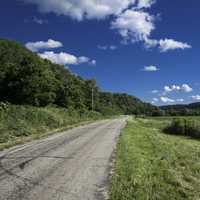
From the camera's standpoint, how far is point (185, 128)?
4219 cm

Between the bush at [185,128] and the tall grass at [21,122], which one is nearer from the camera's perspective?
the tall grass at [21,122]

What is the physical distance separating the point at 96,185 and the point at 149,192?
1.33 m

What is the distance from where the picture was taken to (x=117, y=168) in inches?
348

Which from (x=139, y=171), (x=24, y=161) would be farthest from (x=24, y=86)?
(x=139, y=171)

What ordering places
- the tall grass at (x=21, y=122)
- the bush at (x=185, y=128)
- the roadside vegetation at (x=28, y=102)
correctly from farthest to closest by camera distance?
the bush at (x=185, y=128)
the roadside vegetation at (x=28, y=102)
the tall grass at (x=21, y=122)

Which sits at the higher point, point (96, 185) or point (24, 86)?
point (24, 86)

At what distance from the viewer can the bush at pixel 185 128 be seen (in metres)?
39.9

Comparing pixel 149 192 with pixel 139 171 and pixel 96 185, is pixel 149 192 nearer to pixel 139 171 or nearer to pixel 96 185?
pixel 96 185

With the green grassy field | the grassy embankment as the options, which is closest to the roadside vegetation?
the grassy embankment

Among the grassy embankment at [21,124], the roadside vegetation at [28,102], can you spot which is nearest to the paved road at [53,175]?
the grassy embankment at [21,124]

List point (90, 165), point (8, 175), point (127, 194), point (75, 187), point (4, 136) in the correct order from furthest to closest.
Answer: point (4, 136)
point (90, 165)
point (8, 175)
point (75, 187)
point (127, 194)

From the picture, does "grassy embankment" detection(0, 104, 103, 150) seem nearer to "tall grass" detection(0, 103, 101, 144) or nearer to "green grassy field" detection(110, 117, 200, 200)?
"tall grass" detection(0, 103, 101, 144)

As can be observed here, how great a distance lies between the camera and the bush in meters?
39.9

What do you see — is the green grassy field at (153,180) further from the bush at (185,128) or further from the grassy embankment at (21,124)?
the bush at (185,128)
